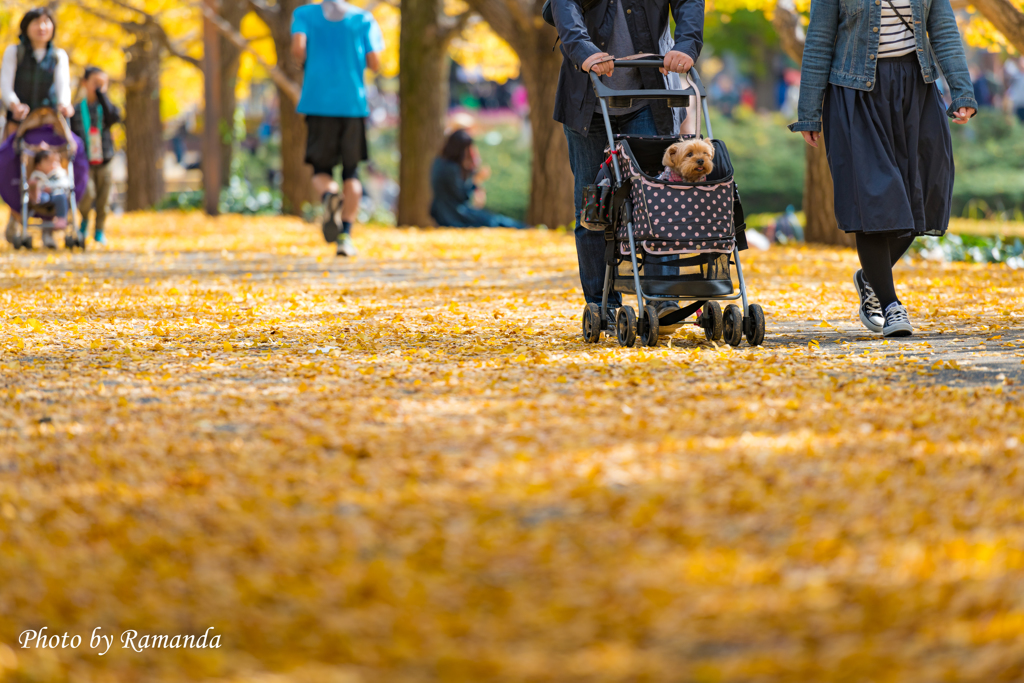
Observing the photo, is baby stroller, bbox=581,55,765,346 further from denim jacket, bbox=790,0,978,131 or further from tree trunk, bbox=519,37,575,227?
tree trunk, bbox=519,37,575,227

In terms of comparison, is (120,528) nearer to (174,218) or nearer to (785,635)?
(785,635)

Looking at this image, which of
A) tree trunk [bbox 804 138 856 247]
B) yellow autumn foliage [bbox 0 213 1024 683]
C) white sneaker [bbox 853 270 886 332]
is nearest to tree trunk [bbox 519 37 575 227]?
tree trunk [bbox 804 138 856 247]

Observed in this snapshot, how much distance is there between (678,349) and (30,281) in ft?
17.6

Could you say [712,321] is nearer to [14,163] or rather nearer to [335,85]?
[335,85]

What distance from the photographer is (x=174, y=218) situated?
56.6 ft

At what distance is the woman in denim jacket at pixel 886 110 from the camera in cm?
565

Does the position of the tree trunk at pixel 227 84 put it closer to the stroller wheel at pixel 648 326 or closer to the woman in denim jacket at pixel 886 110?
the woman in denim jacket at pixel 886 110

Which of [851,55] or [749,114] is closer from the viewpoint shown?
[851,55]

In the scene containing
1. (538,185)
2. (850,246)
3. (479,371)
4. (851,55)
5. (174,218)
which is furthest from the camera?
(174,218)

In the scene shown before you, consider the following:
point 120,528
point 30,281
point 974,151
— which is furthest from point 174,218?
point 974,151

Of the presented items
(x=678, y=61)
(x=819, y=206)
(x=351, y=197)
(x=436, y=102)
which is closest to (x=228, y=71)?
(x=436, y=102)

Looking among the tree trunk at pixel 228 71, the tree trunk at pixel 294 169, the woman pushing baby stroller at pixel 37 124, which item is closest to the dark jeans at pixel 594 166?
the woman pushing baby stroller at pixel 37 124

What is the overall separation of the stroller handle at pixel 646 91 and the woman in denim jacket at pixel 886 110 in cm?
60

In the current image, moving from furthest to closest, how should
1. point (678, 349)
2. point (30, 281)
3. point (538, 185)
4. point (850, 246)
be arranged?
point (538, 185)
point (850, 246)
point (30, 281)
point (678, 349)
